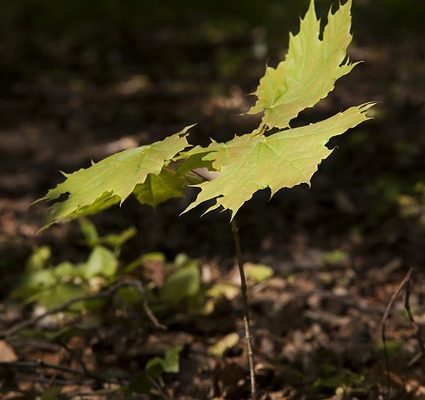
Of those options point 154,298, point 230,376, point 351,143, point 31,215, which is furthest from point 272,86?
point 351,143

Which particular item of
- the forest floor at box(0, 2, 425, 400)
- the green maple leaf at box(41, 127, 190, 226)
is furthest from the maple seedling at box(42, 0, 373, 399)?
the forest floor at box(0, 2, 425, 400)

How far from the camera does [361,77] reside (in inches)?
256

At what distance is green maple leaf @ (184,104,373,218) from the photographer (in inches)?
53.5

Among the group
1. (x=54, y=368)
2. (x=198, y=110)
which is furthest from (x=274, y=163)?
(x=198, y=110)

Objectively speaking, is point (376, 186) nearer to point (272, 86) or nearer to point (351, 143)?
point (351, 143)

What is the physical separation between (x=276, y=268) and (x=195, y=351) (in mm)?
920

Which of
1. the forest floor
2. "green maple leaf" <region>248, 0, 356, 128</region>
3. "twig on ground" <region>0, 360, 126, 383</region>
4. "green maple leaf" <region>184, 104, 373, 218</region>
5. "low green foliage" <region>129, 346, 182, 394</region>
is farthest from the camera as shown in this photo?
the forest floor

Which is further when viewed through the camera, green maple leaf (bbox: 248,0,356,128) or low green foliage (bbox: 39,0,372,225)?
green maple leaf (bbox: 248,0,356,128)

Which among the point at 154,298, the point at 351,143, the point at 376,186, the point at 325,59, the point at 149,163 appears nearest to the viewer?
the point at 149,163

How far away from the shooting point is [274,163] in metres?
1.41

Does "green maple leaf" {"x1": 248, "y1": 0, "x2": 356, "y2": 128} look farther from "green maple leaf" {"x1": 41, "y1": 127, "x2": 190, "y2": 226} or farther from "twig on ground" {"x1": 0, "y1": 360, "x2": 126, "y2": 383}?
"twig on ground" {"x1": 0, "y1": 360, "x2": 126, "y2": 383}

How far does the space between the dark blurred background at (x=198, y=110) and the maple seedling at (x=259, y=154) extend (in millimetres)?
123

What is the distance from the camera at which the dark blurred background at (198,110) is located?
3939 mm

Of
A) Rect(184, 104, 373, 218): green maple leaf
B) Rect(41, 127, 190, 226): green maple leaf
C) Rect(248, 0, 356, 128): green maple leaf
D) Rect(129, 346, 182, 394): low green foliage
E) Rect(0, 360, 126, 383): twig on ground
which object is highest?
Rect(248, 0, 356, 128): green maple leaf
